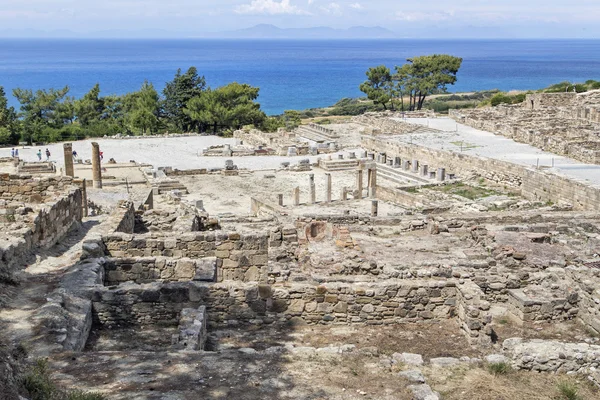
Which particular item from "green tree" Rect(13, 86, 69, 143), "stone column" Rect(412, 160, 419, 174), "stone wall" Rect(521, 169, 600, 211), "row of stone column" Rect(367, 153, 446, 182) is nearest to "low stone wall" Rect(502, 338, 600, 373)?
"stone wall" Rect(521, 169, 600, 211)

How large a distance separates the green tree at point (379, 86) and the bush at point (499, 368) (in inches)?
2511

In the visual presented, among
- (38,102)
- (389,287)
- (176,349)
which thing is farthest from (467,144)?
(38,102)

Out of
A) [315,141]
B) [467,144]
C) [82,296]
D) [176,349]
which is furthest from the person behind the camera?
[315,141]

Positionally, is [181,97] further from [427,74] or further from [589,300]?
[589,300]

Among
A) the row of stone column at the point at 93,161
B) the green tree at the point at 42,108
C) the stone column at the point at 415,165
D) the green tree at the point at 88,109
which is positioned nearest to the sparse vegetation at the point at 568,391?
the row of stone column at the point at 93,161

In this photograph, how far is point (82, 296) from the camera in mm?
8828

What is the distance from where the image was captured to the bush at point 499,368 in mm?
7414

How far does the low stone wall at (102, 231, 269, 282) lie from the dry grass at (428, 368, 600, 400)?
5148mm

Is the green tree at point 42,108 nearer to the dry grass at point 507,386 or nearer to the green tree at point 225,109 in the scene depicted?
the green tree at point 225,109

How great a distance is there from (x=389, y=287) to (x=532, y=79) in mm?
178189

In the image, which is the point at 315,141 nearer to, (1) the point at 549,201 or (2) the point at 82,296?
(1) the point at 549,201

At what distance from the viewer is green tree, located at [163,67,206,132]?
62938mm

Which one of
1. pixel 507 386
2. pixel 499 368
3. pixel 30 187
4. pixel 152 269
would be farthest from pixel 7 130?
pixel 507 386

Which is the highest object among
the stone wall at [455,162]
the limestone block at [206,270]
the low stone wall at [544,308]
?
the limestone block at [206,270]
